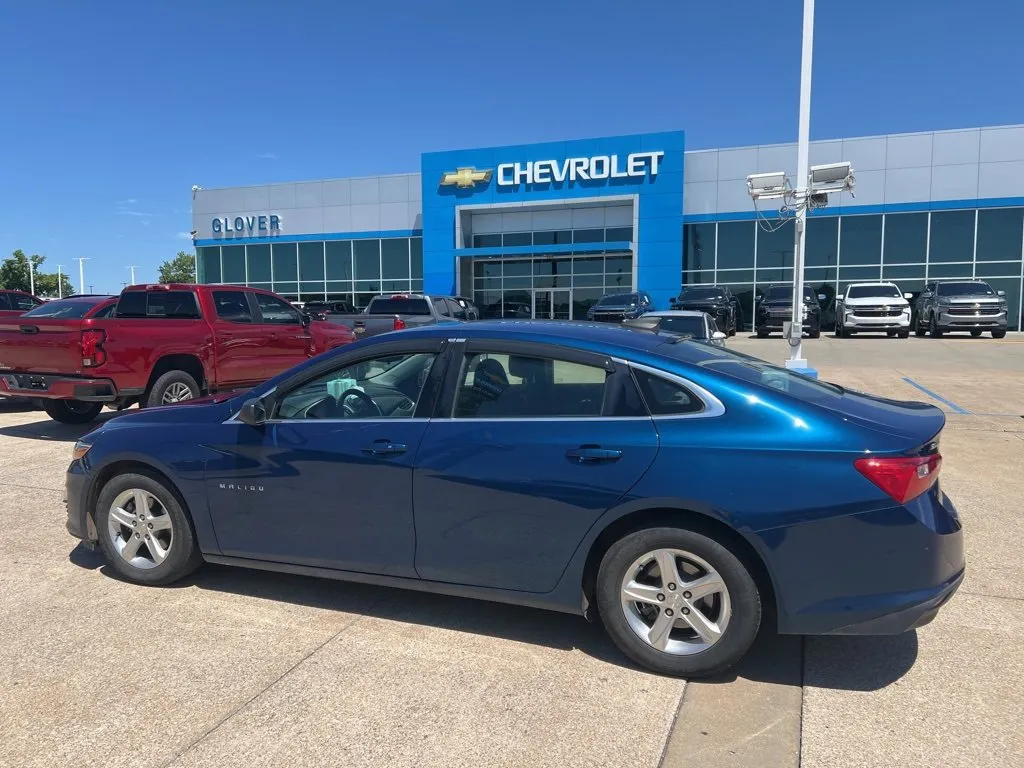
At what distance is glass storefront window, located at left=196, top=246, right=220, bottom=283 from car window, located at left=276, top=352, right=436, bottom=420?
4037cm

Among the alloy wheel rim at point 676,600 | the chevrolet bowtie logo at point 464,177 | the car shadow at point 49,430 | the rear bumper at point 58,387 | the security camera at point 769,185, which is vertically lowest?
the car shadow at point 49,430

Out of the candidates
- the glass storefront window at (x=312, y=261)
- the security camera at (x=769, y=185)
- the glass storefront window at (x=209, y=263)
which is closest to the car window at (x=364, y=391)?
the security camera at (x=769, y=185)

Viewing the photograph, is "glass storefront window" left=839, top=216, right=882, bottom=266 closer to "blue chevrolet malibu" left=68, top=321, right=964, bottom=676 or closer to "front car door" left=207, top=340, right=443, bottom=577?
"blue chevrolet malibu" left=68, top=321, right=964, bottom=676

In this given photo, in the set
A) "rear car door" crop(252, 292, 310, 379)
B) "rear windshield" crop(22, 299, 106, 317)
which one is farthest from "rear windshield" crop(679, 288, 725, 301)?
"rear windshield" crop(22, 299, 106, 317)

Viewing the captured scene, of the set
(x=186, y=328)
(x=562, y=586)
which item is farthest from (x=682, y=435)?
(x=186, y=328)

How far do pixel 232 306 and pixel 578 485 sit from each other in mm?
7880

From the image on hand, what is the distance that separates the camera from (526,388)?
11.6 ft

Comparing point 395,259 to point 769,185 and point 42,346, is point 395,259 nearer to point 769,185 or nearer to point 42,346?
point 769,185

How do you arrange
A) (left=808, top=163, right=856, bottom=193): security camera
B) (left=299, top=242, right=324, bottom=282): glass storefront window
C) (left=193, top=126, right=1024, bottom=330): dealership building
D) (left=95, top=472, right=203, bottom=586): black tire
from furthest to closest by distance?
1. (left=299, top=242, right=324, bottom=282): glass storefront window
2. (left=193, top=126, right=1024, bottom=330): dealership building
3. (left=808, top=163, right=856, bottom=193): security camera
4. (left=95, top=472, right=203, bottom=586): black tire

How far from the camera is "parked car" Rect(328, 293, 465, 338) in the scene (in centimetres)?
1520

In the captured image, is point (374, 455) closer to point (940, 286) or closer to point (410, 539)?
point (410, 539)

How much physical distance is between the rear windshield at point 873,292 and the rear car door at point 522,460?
79.0 ft

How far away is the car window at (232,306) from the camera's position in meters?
9.61

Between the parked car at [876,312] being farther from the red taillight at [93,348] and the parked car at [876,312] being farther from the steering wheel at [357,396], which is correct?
the steering wheel at [357,396]
